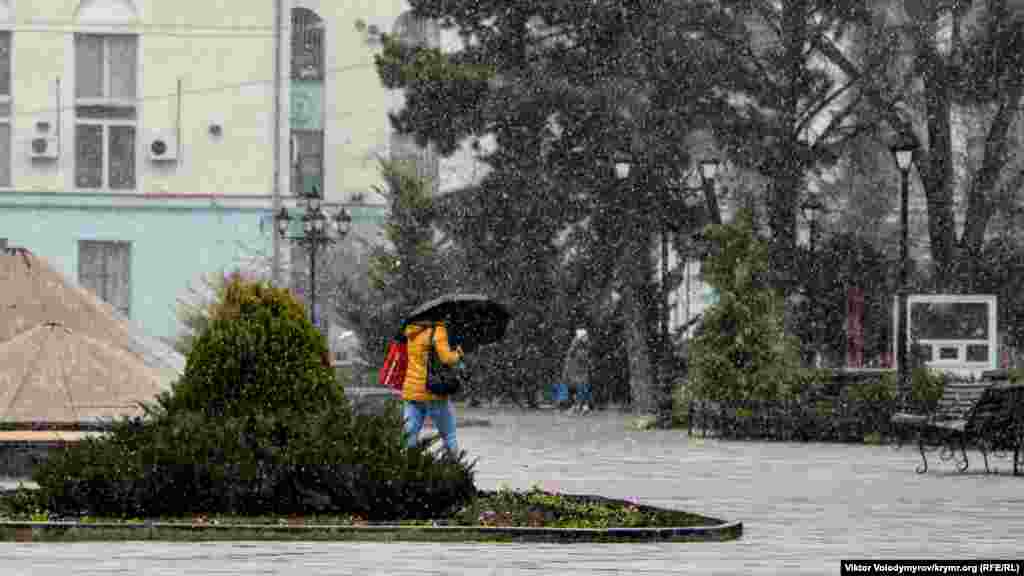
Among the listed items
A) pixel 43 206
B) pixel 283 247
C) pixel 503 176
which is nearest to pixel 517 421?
pixel 503 176

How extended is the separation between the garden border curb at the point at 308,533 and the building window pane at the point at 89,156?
52.2m

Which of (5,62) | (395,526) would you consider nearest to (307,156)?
(5,62)

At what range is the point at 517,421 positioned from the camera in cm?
4462

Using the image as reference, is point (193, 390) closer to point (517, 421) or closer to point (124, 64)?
point (517, 421)

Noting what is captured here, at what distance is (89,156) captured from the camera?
221 feet

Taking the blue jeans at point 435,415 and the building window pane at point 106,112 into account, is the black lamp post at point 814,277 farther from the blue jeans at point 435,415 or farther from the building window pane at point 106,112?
the building window pane at point 106,112

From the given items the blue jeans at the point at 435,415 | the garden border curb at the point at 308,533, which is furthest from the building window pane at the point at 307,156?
the garden border curb at the point at 308,533

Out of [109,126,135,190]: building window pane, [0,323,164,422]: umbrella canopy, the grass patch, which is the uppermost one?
[109,126,135,190]: building window pane

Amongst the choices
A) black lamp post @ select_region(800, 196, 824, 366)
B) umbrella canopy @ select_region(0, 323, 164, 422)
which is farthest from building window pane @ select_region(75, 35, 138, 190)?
umbrella canopy @ select_region(0, 323, 164, 422)

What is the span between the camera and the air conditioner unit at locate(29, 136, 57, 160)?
218ft

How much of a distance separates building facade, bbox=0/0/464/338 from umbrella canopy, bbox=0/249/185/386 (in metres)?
38.3

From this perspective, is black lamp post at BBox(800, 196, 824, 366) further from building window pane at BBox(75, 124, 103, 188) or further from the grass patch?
the grass patch

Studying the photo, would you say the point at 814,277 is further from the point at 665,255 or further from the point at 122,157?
the point at 122,157

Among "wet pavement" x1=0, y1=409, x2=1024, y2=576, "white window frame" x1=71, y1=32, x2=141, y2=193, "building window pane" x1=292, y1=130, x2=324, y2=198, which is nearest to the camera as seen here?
"wet pavement" x1=0, y1=409, x2=1024, y2=576
